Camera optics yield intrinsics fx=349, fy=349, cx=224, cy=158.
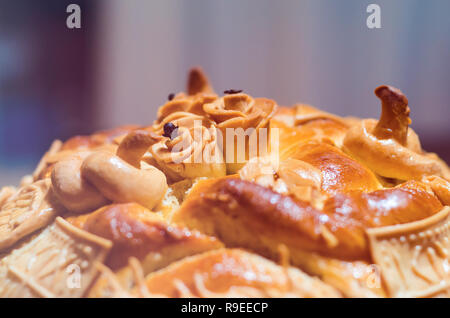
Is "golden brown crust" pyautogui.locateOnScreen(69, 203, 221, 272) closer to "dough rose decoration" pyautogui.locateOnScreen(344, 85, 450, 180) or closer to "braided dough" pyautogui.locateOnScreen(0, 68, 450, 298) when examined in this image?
"braided dough" pyautogui.locateOnScreen(0, 68, 450, 298)

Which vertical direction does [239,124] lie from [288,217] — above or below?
above

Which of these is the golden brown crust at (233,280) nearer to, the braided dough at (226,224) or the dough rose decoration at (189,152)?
the braided dough at (226,224)

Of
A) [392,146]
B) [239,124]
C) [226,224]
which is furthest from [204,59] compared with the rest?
[226,224]

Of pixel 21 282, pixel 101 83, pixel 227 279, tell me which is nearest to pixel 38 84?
pixel 101 83

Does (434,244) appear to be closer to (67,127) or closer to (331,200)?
(331,200)

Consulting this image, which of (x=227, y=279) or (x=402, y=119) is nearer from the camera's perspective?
(x=227, y=279)

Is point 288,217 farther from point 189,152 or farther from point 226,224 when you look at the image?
point 189,152

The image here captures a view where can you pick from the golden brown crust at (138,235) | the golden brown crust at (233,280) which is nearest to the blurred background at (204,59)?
the golden brown crust at (138,235)

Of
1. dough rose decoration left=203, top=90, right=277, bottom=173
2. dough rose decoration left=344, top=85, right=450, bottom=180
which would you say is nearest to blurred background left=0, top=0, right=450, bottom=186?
dough rose decoration left=344, top=85, right=450, bottom=180

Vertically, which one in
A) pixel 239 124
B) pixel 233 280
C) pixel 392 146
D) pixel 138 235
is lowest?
pixel 233 280
